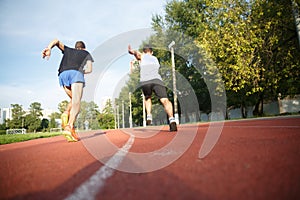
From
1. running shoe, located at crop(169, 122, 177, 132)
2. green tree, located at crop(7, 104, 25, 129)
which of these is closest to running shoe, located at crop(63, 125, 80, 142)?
running shoe, located at crop(169, 122, 177, 132)

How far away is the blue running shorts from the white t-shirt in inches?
61.9

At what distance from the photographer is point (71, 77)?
15.1 ft

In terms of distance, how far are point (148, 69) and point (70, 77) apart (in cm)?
188

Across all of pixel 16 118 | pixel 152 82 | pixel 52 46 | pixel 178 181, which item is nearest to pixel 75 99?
pixel 52 46

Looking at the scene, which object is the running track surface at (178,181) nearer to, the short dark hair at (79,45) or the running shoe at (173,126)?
the running shoe at (173,126)

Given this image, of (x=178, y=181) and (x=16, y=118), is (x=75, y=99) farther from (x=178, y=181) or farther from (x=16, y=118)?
(x=16, y=118)

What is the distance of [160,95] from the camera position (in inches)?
211

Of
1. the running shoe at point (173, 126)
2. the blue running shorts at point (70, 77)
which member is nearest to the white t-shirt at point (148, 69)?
the running shoe at point (173, 126)

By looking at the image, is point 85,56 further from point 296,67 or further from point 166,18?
point 166,18

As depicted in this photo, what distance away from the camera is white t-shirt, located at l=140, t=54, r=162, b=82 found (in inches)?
215

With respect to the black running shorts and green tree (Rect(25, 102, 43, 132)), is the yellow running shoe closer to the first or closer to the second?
the black running shorts

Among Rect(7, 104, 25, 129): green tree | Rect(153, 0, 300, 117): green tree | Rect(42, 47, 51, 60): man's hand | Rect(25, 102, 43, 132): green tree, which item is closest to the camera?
Rect(42, 47, 51, 60): man's hand

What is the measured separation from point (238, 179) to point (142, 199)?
1.93 feet

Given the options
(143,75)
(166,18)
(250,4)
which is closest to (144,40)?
(166,18)
